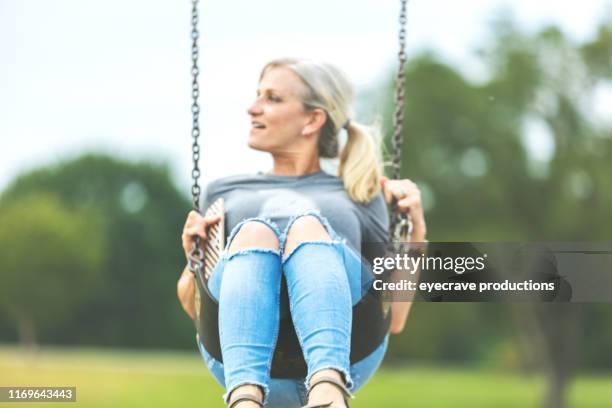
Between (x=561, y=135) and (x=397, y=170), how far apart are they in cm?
766

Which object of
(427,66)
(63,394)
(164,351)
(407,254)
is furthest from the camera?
(164,351)

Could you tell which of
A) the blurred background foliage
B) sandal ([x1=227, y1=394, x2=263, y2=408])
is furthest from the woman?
the blurred background foliage

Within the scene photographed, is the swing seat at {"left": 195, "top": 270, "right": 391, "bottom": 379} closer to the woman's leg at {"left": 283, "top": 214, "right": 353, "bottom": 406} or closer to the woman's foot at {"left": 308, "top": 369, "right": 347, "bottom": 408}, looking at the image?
the woman's leg at {"left": 283, "top": 214, "right": 353, "bottom": 406}

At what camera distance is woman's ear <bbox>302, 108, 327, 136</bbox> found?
1902 mm

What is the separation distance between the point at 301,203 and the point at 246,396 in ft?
1.74

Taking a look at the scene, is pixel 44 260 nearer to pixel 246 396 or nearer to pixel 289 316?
pixel 289 316

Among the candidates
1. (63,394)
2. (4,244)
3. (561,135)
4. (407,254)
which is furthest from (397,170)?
(4,244)

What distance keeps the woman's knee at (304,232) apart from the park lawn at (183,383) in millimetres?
9592

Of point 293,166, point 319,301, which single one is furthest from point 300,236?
point 293,166

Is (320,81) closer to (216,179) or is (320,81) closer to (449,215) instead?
(216,179)

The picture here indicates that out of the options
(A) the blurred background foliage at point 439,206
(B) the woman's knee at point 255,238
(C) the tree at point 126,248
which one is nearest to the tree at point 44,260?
(A) the blurred background foliage at point 439,206

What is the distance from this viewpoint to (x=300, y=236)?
1.50m

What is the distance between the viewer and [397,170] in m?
1.81

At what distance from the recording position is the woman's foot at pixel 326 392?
4.35ft
